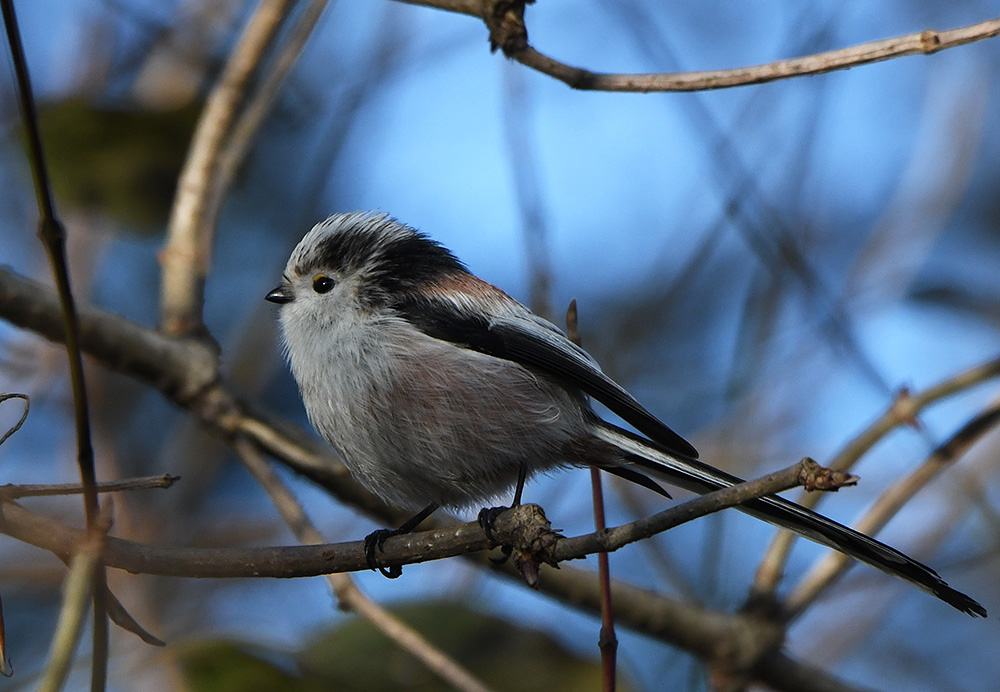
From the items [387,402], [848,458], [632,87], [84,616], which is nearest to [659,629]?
[848,458]

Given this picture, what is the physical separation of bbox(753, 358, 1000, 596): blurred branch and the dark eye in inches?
56.8

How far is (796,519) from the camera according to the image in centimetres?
196

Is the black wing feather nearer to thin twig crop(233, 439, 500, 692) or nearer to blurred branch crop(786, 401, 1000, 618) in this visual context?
thin twig crop(233, 439, 500, 692)

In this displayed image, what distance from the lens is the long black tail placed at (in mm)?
1683

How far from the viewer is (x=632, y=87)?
1900mm

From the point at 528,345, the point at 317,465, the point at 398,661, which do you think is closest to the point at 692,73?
the point at 528,345

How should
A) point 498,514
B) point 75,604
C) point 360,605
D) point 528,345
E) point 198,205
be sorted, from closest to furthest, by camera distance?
point 75,604, point 498,514, point 360,605, point 528,345, point 198,205

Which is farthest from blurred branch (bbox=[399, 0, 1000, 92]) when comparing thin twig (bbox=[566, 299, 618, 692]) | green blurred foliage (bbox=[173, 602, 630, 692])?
green blurred foliage (bbox=[173, 602, 630, 692])

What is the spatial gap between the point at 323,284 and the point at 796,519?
4.56 ft

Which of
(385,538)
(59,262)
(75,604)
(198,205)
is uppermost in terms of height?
(198,205)

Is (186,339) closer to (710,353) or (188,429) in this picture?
(188,429)

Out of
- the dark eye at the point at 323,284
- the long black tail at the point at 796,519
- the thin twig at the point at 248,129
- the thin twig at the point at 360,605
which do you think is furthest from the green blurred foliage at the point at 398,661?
the thin twig at the point at 248,129

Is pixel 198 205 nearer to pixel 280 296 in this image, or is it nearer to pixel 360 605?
pixel 280 296

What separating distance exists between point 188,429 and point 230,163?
1.15 meters
